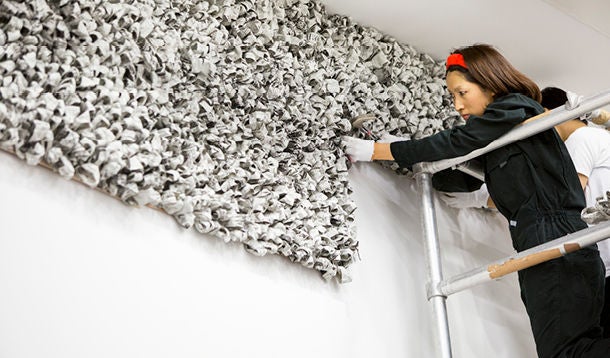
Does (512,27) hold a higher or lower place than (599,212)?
higher

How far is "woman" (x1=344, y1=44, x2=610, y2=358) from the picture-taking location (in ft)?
5.34

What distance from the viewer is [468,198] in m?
2.13

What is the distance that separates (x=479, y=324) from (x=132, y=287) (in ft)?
3.37

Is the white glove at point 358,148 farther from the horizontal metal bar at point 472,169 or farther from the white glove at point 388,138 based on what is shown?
the horizontal metal bar at point 472,169

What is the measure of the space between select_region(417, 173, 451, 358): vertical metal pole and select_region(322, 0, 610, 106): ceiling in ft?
1.57

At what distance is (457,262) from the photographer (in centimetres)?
214

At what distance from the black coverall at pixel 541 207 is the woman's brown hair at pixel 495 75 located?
0.05 m

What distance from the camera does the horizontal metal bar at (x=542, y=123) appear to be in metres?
1.73

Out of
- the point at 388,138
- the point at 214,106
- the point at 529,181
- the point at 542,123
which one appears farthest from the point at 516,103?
the point at 214,106

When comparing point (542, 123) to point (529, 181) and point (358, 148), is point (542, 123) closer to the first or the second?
point (529, 181)

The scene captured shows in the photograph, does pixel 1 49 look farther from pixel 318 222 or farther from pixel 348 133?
pixel 348 133

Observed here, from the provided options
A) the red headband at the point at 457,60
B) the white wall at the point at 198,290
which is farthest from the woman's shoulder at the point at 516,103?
the white wall at the point at 198,290

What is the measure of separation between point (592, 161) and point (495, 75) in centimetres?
33

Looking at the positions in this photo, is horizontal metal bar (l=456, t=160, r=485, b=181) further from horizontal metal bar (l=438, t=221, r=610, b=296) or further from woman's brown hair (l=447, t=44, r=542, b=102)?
horizontal metal bar (l=438, t=221, r=610, b=296)
